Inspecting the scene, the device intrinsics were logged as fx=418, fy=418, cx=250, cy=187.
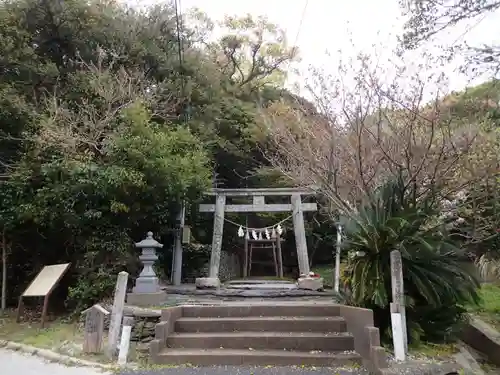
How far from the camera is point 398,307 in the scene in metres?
5.18

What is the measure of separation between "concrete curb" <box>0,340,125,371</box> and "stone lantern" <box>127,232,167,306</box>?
5.71 feet

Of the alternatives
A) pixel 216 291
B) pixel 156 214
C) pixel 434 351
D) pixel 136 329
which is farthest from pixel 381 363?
pixel 156 214

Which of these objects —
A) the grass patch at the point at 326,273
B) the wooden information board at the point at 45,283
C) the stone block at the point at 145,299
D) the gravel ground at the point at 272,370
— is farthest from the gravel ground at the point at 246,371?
the grass patch at the point at 326,273

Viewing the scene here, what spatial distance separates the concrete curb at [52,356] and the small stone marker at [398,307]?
3422 millimetres

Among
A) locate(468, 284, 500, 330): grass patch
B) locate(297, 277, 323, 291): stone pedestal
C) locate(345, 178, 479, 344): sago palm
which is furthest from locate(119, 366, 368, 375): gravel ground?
locate(297, 277, 323, 291): stone pedestal

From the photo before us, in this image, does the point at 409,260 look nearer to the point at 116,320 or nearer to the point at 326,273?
the point at 116,320

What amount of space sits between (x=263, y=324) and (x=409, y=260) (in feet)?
7.39

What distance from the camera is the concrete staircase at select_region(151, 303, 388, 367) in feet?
17.4

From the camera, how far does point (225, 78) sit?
47.0ft

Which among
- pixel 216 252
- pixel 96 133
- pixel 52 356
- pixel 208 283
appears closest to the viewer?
pixel 52 356

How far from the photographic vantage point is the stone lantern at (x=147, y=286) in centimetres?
755

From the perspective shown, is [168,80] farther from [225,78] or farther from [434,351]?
[434,351]

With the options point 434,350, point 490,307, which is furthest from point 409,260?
point 490,307

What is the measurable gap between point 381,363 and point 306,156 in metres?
4.16
